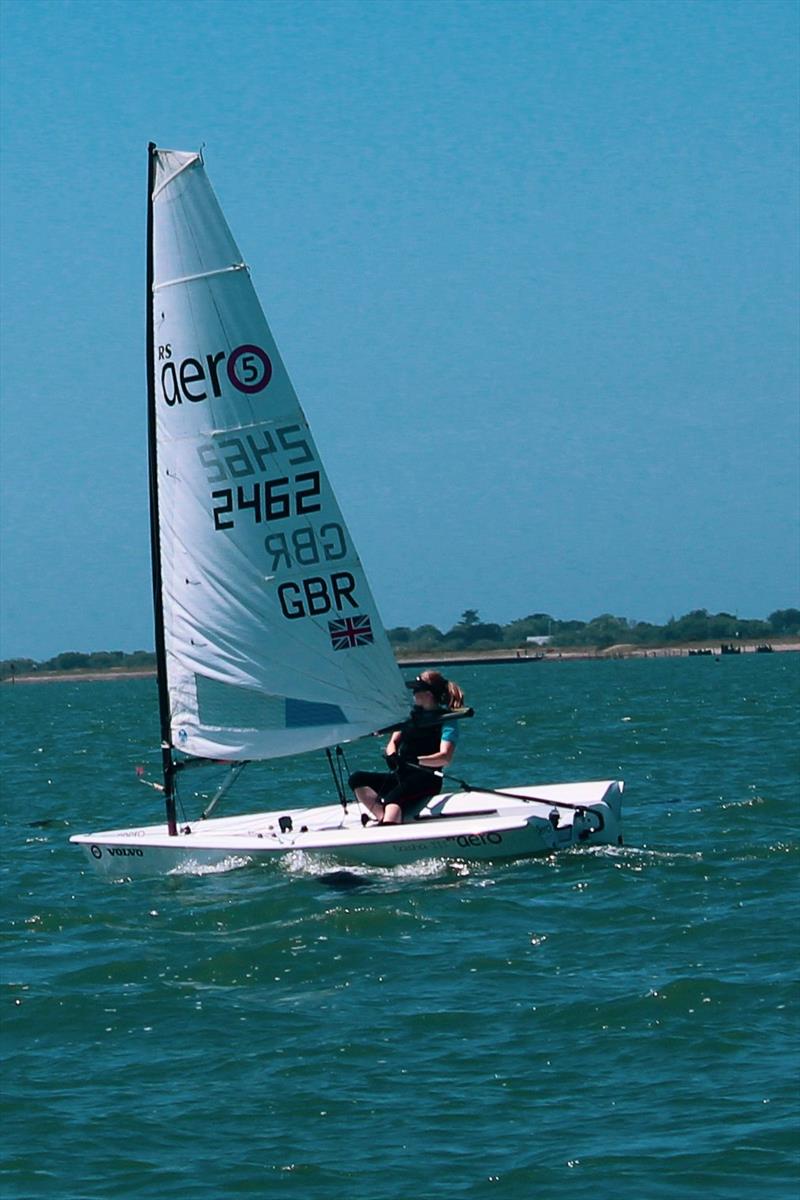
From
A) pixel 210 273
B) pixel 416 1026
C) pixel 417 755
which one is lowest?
pixel 416 1026

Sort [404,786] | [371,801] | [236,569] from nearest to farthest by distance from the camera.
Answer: [371,801] → [404,786] → [236,569]

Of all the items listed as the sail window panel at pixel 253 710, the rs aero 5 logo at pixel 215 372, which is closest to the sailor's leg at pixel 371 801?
the sail window panel at pixel 253 710

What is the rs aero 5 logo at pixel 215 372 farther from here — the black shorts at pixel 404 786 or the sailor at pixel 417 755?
the black shorts at pixel 404 786

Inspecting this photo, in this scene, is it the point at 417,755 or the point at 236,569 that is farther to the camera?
the point at 236,569

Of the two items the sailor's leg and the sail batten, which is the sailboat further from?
the sailor's leg

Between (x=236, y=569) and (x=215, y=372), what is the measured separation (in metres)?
1.62

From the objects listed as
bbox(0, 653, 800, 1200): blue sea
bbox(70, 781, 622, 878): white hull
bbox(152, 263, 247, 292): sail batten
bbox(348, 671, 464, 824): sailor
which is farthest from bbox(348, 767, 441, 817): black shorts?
bbox(152, 263, 247, 292): sail batten

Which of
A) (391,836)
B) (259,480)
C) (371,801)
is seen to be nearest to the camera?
(391,836)

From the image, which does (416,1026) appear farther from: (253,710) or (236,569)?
(236,569)

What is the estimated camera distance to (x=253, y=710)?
49.6 ft

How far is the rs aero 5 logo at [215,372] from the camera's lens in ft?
48.6

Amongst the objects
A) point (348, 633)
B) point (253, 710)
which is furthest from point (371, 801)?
point (348, 633)

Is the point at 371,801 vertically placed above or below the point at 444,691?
below

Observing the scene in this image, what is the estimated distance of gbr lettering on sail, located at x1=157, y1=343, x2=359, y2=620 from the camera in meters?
14.8
